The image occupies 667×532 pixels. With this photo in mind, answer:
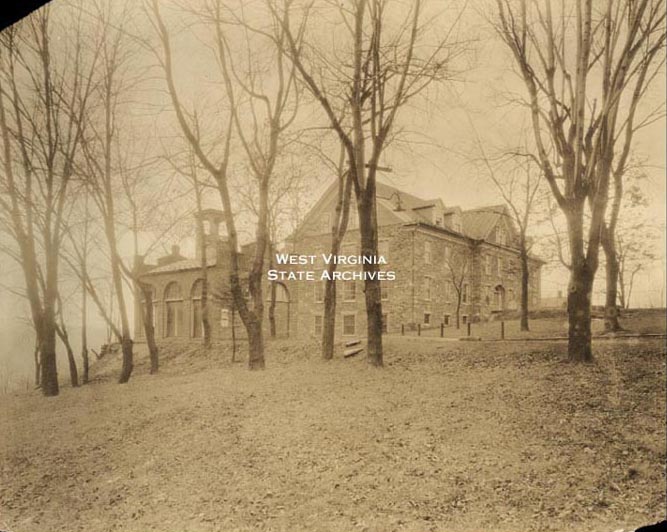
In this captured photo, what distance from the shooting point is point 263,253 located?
4512 millimetres

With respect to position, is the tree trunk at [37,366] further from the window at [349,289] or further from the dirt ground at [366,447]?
the window at [349,289]

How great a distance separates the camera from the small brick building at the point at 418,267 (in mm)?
4164

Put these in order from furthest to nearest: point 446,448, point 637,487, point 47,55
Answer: point 47,55, point 446,448, point 637,487

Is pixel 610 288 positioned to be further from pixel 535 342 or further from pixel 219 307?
pixel 219 307

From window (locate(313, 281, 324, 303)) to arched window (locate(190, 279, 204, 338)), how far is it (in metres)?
1.41

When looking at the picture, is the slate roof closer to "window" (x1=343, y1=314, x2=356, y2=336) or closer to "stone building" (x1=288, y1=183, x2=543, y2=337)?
"stone building" (x1=288, y1=183, x2=543, y2=337)

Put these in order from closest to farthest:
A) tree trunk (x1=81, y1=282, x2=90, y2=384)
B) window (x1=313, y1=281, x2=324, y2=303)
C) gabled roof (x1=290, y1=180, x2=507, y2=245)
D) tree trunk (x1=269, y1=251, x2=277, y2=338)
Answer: gabled roof (x1=290, y1=180, x2=507, y2=245)
window (x1=313, y1=281, x2=324, y2=303)
tree trunk (x1=269, y1=251, x2=277, y2=338)
tree trunk (x1=81, y1=282, x2=90, y2=384)

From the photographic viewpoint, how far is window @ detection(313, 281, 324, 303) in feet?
13.8

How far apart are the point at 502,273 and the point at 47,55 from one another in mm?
4862

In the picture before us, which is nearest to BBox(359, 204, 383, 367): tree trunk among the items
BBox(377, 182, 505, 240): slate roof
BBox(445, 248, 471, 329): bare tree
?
BBox(377, 182, 505, 240): slate roof

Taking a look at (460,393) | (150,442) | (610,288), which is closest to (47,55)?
(150,442)

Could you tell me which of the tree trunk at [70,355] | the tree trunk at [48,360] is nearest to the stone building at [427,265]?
the tree trunk at [70,355]

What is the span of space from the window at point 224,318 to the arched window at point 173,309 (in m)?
0.47

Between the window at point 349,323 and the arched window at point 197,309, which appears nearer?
the window at point 349,323
